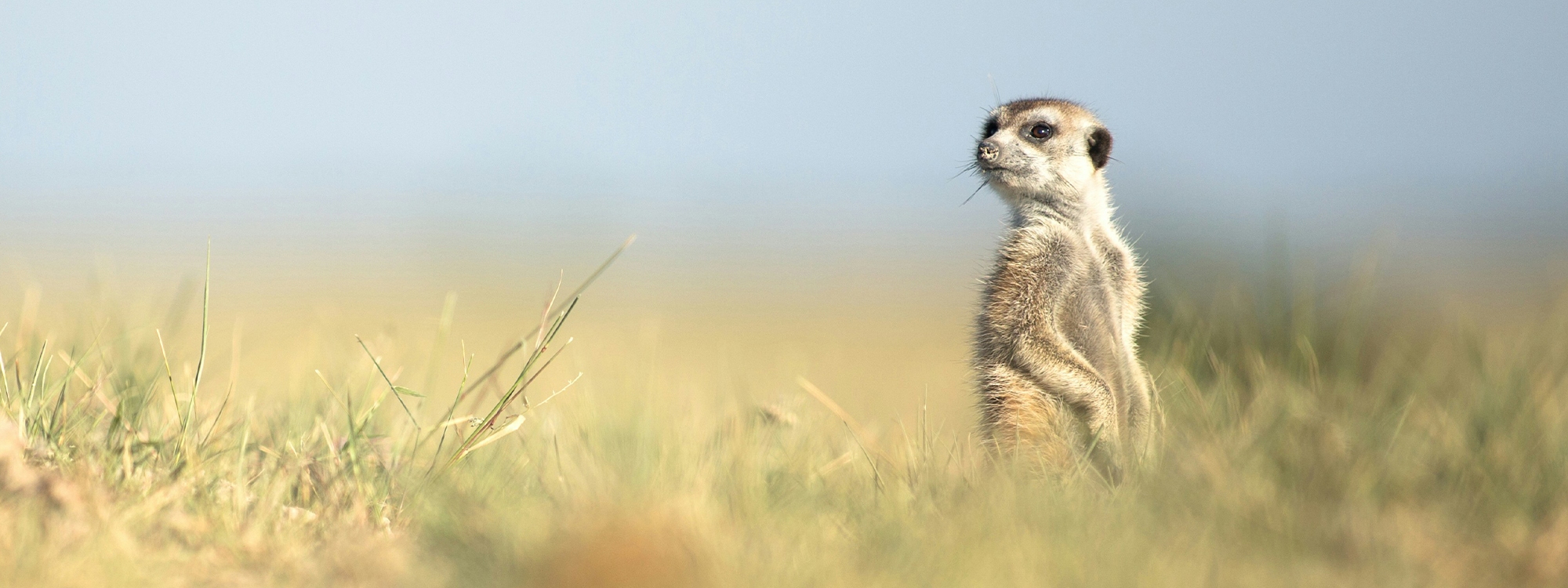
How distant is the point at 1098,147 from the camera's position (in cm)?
438

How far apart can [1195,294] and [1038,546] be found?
3167 millimetres

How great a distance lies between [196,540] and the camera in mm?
2334

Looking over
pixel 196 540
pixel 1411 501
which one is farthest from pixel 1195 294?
pixel 196 540

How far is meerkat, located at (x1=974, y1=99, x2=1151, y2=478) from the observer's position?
3639 mm

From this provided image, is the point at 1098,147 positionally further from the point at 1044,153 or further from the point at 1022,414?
the point at 1022,414

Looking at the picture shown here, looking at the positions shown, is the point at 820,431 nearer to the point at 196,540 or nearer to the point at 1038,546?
the point at 1038,546

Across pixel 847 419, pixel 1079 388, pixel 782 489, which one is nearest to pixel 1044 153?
pixel 1079 388

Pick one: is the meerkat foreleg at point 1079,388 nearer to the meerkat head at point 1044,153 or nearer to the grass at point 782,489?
the grass at point 782,489

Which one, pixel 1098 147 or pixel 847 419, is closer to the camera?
pixel 847 419

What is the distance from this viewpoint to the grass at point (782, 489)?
2.05 metres

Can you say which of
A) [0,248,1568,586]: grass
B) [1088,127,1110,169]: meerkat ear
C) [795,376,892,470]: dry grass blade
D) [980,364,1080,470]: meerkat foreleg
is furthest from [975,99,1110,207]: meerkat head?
[795,376,892,470]: dry grass blade

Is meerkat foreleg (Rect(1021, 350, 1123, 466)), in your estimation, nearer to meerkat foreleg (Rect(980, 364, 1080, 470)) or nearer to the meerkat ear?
meerkat foreleg (Rect(980, 364, 1080, 470))

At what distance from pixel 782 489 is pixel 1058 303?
1.58 meters

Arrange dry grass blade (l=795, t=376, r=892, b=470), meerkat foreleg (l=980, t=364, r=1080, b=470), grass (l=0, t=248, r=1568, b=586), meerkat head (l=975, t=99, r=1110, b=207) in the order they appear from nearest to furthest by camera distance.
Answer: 1. grass (l=0, t=248, r=1568, b=586)
2. dry grass blade (l=795, t=376, r=892, b=470)
3. meerkat foreleg (l=980, t=364, r=1080, b=470)
4. meerkat head (l=975, t=99, r=1110, b=207)
